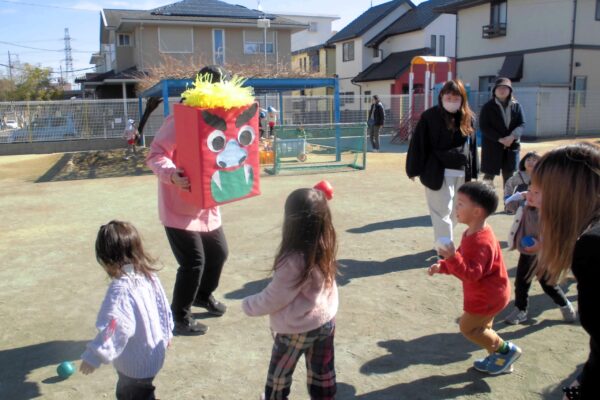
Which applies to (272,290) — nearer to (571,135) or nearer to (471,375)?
(471,375)

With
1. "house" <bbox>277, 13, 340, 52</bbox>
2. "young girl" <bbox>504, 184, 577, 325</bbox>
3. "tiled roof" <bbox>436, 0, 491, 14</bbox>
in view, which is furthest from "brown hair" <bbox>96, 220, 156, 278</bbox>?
"house" <bbox>277, 13, 340, 52</bbox>

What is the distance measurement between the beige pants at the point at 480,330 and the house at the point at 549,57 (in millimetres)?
21466

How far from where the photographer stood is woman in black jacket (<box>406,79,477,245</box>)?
499 centimetres

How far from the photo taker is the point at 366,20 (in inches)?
1554

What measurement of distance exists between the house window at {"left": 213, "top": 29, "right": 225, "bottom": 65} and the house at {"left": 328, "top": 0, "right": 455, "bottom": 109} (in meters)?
8.44

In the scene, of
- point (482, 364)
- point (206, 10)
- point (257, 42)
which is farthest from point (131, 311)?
point (206, 10)

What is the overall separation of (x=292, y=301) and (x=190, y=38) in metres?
28.1

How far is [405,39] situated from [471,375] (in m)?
35.6

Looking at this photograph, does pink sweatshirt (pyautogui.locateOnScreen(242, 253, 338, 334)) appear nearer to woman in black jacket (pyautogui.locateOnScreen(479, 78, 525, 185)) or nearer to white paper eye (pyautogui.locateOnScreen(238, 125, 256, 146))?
white paper eye (pyautogui.locateOnScreen(238, 125, 256, 146))

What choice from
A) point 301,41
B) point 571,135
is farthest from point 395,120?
point 301,41

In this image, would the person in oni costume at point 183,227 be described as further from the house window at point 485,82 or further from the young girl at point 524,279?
the house window at point 485,82

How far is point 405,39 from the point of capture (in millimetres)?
36125

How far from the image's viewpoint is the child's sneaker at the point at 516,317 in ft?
12.9

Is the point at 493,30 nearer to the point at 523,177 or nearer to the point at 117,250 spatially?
the point at 523,177
